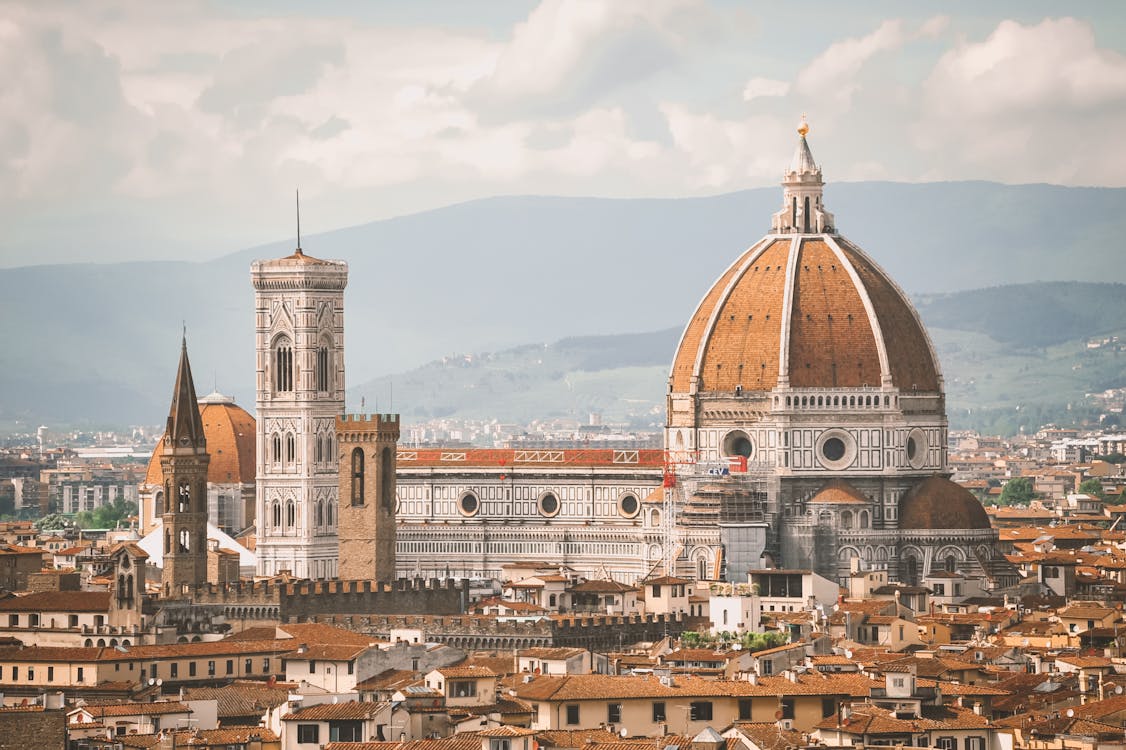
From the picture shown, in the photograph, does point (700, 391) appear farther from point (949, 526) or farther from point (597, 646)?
point (597, 646)

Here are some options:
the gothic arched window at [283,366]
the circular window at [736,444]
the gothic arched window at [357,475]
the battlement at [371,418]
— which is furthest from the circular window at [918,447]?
the gothic arched window at [283,366]

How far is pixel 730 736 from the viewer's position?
5803 cm

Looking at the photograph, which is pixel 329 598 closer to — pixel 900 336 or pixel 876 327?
pixel 876 327

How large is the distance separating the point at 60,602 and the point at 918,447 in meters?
52.2

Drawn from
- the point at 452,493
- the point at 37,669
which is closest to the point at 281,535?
the point at 452,493

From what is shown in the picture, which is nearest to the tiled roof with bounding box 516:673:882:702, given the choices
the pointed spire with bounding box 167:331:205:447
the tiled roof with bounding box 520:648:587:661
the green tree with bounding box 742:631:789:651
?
the tiled roof with bounding box 520:648:587:661

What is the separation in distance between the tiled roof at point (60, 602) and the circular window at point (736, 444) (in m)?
45.9

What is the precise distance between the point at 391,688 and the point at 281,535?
6938 centimetres

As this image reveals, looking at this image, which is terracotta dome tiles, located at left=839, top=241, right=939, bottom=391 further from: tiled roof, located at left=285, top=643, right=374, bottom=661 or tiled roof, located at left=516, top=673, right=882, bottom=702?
tiled roof, located at left=516, top=673, right=882, bottom=702

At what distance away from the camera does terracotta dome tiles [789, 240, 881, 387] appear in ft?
438

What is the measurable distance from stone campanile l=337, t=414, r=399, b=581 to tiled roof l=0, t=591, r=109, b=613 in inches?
1201

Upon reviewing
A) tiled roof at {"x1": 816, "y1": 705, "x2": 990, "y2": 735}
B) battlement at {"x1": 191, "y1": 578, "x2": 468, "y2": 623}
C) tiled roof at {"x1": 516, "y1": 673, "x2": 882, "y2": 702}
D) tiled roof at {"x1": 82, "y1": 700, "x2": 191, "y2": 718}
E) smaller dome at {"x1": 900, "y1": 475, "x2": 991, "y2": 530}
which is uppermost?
smaller dome at {"x1": 900, "y1": 475, "x2": 991, "y2": 530}

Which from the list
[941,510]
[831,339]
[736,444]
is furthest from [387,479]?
[941,510]

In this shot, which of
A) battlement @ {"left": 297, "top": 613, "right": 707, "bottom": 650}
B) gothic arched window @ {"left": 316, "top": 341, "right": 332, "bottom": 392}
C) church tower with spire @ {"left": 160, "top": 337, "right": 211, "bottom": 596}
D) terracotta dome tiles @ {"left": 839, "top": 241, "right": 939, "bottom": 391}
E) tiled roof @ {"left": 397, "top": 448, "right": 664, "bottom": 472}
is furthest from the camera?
tiled roof @ {"left": 397, "top": 448, "right": 664, "bottom": 472}
